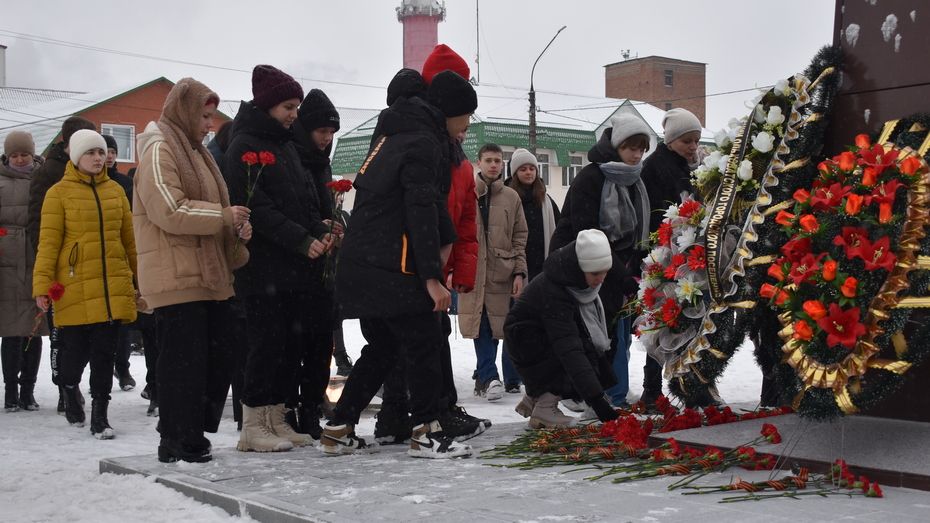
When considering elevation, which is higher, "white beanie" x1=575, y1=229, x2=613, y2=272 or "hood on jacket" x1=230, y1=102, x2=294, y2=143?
"hood on jacket" x1=230, y1=102, x2=294, y2=143

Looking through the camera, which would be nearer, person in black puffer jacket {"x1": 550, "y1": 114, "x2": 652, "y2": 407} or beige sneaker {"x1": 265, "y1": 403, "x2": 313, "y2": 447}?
beige sneaker {"x1": 265, "y1": 403, "x2": 313, "y2": 447}

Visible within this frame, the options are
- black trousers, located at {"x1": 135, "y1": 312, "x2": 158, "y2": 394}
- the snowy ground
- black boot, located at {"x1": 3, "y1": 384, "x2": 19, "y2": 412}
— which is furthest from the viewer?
black boot, located at {"x1": 3, "y1": 384, "x2": 19, "y2": 412}

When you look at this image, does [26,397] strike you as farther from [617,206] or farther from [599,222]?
[617,206]

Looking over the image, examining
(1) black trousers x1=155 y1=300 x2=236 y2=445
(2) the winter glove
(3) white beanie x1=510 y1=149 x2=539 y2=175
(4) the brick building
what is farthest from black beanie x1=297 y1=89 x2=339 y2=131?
(4) the brick building

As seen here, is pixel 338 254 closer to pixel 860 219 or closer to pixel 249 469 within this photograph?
pixel 249 469

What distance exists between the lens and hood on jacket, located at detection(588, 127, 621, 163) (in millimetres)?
7020

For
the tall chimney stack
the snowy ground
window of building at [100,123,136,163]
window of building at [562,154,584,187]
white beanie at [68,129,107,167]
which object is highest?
the tall chimney stack

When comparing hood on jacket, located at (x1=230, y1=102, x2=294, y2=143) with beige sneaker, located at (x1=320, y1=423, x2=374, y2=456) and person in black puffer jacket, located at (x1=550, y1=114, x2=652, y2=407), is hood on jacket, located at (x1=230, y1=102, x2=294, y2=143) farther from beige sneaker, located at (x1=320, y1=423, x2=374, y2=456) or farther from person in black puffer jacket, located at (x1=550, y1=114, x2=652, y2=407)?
person in black puffer jacket, located at (x1=550, y1=114, x2=652, y2=407)

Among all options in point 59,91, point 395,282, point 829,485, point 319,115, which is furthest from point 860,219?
point 59,91

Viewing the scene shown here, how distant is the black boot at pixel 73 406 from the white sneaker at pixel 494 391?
2.88 metres

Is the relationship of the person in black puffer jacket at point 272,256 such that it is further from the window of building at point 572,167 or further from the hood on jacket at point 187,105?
the window of building at point 572,167

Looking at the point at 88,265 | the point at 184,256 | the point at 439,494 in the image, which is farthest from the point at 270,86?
the point at 439,494

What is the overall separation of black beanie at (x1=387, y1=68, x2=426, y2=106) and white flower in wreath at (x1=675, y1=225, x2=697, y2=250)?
56.4 inches

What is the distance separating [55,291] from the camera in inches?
276
